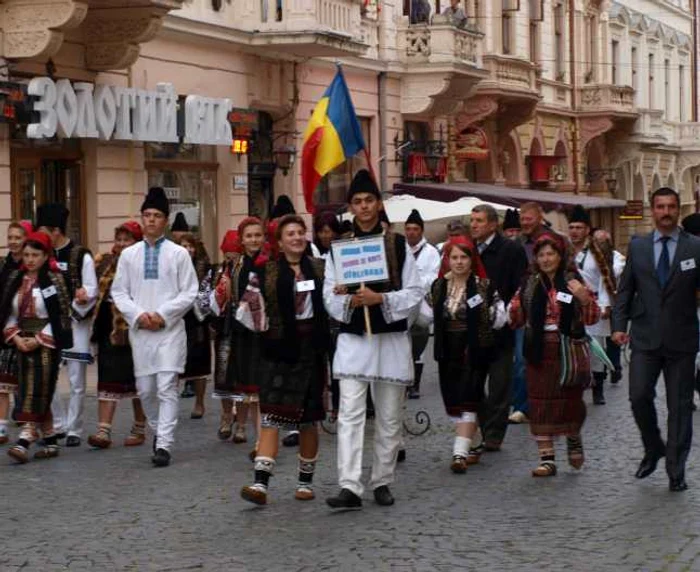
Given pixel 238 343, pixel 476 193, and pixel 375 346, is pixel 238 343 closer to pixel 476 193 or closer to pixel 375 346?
pixel 375 346

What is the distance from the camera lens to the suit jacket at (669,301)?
1091 centimetres

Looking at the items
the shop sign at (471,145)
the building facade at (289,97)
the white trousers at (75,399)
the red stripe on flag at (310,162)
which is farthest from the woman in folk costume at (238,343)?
the shop sign at (471,145)

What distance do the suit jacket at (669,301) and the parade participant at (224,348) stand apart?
12.5 feet

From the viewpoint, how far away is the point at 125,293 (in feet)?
42.0

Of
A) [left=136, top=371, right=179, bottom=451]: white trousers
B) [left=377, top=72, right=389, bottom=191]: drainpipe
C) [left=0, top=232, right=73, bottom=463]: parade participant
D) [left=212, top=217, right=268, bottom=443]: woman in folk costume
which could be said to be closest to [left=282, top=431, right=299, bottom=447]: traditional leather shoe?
[left=212, top=217, right=268, bottom=443]: woman in folk costume

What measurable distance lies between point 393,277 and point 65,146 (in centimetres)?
1236

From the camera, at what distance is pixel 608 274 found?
17125 millimetres

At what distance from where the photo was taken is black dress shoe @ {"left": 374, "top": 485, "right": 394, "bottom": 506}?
1049cm

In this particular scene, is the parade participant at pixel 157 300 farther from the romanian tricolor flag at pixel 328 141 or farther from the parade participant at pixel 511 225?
the romanian tricolor flag at pixel 328 141

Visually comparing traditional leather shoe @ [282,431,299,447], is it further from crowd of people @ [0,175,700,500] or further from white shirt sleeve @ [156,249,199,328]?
white shirt sleeve @ [156,249,199,328]

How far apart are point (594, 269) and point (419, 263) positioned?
2.15 meters

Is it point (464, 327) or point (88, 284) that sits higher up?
point (88, 284)

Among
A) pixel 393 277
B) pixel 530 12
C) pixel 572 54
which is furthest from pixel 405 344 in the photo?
pixel 572 54

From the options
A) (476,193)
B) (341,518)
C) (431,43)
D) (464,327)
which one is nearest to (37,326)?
(464,327)
